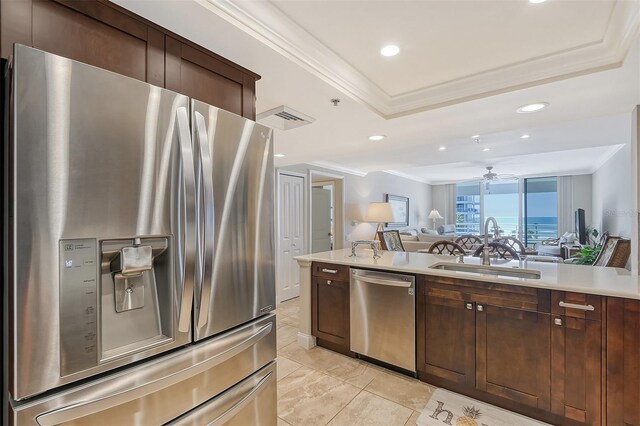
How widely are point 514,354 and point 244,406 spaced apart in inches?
72.0

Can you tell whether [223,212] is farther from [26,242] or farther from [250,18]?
[250,18]

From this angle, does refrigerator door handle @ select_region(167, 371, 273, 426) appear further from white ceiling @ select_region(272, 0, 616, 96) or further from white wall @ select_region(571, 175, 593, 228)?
white wall @ select_region(571, 175, 593, 228)

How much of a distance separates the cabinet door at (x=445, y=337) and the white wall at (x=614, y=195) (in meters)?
3.11

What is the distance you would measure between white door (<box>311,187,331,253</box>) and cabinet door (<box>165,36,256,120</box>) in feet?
13.8

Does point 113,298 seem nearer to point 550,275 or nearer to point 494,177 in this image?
point 550,275

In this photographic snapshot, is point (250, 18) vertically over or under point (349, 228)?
over

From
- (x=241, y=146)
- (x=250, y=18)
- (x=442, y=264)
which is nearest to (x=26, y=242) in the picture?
(x=241, y=146)

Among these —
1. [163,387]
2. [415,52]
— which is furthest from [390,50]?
[163,387]

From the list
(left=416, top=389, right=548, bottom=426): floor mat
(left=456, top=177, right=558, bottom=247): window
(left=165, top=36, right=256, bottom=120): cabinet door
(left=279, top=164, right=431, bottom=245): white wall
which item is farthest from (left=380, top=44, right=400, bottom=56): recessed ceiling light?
(left=456, top=177, right=558, bottom=247): window

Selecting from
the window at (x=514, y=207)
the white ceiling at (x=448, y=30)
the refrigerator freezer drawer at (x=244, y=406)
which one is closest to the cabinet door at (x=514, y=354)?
the refrigerator freezer drawer at (x=244, y=406)

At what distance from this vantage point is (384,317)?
8.68ft

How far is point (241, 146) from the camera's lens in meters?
1.40

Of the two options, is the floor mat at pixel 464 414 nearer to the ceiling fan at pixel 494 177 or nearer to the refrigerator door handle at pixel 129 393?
the refrigerator door handle at pixel 129 393

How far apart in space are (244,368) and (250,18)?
165cm
